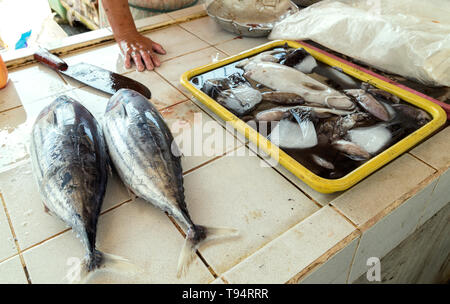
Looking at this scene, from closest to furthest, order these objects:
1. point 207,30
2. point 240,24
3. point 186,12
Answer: point 240,24
point 207,30
point 186,12

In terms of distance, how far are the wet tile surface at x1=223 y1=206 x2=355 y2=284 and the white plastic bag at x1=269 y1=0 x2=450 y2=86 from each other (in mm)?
1017

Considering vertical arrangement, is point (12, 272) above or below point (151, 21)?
below

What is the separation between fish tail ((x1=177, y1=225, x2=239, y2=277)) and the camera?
37.4 inches

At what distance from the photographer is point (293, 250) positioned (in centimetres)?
98

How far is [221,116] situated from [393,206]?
2.40 feet

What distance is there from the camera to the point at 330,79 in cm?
166

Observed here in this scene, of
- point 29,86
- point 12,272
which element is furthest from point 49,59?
point 12,272

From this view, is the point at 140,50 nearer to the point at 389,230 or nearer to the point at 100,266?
the point at 100,266

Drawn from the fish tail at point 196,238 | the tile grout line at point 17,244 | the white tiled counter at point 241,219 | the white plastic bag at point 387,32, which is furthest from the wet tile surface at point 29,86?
the white plastic bag at point 387,32

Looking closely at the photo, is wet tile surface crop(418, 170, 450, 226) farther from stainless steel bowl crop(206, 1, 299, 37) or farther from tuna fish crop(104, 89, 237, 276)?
stainless steel bowl crop(206, 1, 299, 37)

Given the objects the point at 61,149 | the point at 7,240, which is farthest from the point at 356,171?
the point at 7,240

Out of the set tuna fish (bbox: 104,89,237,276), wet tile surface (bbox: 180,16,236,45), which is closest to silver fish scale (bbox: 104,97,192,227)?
tuna fish (bbox: 104,89,237,276)

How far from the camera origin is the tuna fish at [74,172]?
0.96 metres

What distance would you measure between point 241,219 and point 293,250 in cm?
19
